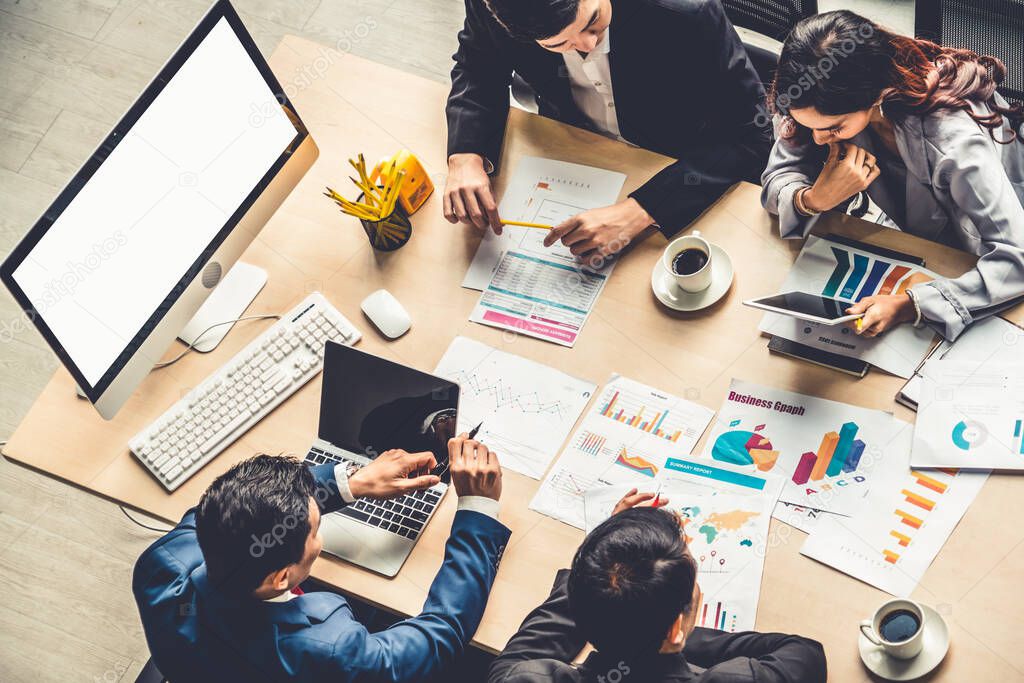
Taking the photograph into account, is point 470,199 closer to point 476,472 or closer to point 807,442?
point 476,472

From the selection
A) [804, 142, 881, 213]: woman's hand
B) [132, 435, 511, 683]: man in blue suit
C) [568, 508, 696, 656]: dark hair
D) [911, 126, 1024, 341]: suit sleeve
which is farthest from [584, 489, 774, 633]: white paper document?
[804, 142, 881, 213]: woman's hand

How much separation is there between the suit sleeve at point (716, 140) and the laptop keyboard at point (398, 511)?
700 millimetres

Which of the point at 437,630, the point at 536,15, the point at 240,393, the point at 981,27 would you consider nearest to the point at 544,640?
the point at 437,630

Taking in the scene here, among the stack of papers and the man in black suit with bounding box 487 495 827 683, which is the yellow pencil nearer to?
the stack of papers

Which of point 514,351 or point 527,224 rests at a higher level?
point 527,224

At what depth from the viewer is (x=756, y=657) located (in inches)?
52.3

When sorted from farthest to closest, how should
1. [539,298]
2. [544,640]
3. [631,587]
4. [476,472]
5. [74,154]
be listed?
[74,154]
[539,298]
[476,472]
[544,640]
[631,587]

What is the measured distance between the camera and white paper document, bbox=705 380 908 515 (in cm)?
144

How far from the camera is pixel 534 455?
5.10 ft

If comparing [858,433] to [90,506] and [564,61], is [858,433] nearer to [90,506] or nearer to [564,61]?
[564,61]

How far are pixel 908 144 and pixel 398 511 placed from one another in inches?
46.1

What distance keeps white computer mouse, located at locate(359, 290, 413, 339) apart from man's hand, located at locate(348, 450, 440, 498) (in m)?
0.27

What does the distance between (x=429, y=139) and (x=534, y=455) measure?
776 millimetres

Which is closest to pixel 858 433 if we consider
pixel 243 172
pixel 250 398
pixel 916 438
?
pixel 916 438
